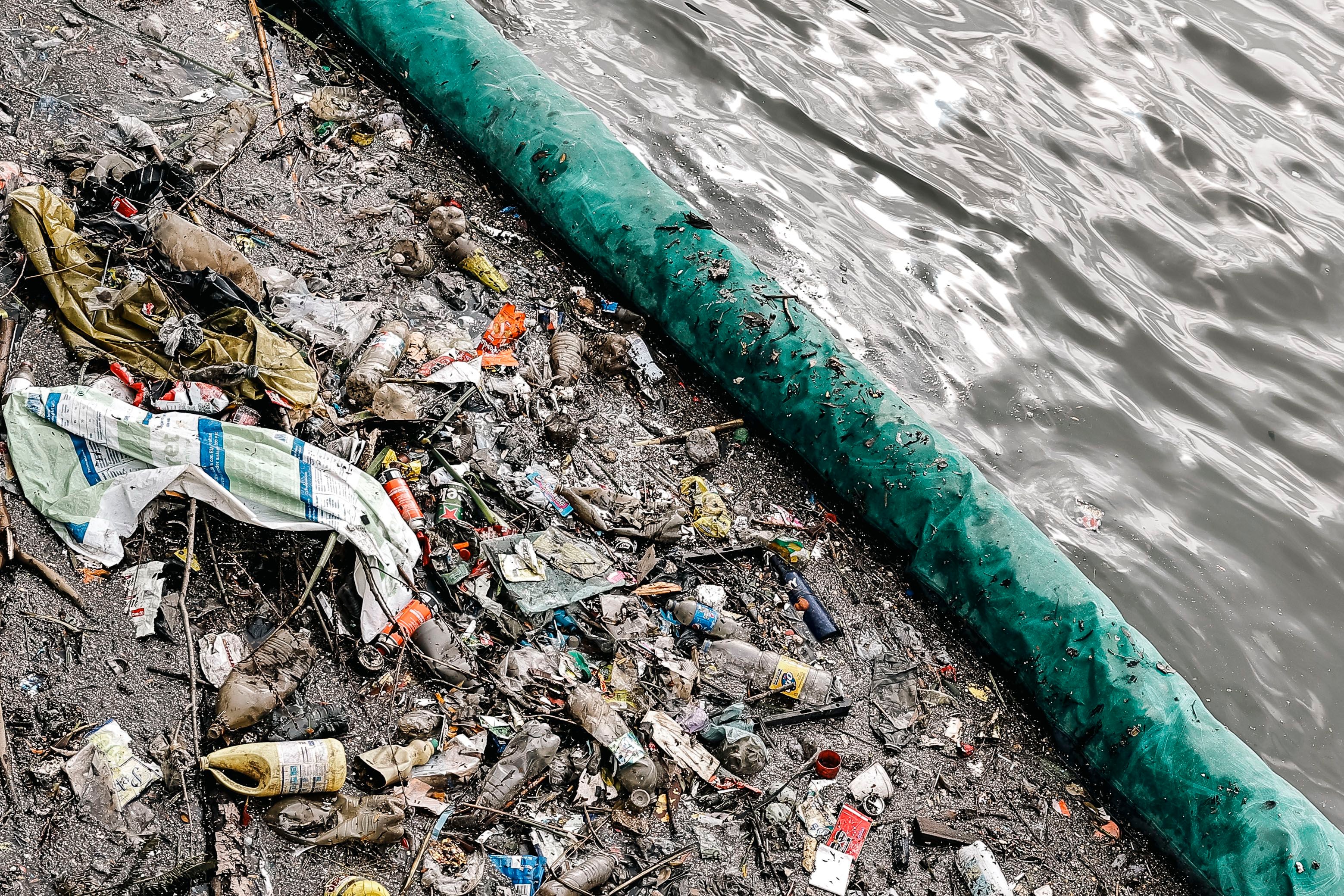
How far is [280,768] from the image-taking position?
102 inches

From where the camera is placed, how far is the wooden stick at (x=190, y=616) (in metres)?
2.65

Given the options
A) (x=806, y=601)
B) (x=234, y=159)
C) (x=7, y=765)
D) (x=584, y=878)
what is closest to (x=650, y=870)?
(x=584, y=878)

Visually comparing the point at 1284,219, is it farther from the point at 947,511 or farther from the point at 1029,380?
the point at 947,511

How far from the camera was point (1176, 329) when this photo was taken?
214 inches

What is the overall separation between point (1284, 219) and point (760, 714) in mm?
→ 5065

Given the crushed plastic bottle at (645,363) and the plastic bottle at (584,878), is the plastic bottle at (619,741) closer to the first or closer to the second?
the plastic bottle at (584,878)

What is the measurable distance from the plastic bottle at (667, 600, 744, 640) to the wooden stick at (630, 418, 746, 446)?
2.86 ft

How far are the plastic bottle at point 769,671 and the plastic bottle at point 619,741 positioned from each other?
21.0 inches

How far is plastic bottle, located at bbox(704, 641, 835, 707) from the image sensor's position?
11.3ft

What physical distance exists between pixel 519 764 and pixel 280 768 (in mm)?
702

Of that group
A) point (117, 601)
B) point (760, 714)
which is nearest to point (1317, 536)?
point (760, 714)

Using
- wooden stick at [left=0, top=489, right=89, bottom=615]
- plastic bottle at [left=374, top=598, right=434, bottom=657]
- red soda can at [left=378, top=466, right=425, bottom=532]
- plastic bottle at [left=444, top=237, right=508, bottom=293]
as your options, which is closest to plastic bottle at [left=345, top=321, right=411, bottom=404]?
red soda can at [left=378, top=466, right=425, bottom=532]

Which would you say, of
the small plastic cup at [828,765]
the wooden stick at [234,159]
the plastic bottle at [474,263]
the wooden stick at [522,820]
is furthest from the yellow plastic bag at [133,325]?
the small plastic cup at [828,765]

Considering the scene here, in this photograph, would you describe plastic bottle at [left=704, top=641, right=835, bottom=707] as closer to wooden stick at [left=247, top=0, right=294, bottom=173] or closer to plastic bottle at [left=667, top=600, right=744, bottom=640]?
plastic bottle at [left=667, top=600, right=744, bottom=640]
